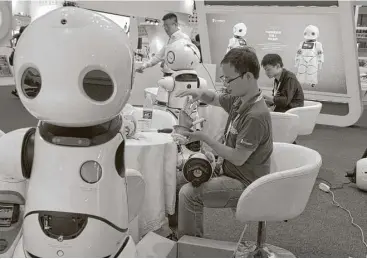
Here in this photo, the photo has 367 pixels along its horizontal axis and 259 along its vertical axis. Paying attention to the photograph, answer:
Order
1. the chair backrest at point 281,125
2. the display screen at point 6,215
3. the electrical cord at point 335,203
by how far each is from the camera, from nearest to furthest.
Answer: the display screen at point 6,215 < the electrical cord at point 335,203 < the chair backrest at point 281,125

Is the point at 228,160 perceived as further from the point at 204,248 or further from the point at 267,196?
the point at 204,248

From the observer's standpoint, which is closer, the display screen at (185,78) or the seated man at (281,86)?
the display screen at (185,78)

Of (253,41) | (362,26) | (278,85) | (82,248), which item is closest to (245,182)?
(82,248)

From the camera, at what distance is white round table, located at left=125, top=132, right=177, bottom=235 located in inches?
98.2

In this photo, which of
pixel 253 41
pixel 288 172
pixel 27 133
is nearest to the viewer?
pixel 27 133

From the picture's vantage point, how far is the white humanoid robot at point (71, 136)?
1.29 metres

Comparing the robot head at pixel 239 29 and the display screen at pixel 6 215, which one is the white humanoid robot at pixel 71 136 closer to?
the display screen at pixel 6 215

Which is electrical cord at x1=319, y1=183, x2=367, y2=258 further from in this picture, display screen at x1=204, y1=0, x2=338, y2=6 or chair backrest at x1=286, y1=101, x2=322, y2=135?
display screen at x1=204, y1=0, x2=338, y2=6

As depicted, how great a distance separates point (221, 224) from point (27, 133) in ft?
6.19

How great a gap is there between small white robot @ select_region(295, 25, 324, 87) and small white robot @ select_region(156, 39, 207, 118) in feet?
11.0

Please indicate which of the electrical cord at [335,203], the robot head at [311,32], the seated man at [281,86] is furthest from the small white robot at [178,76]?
the robot head at [311,32]

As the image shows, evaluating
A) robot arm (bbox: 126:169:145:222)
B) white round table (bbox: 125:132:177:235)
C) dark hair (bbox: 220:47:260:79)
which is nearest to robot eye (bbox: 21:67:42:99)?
robot arm (bbox: 126:169:145:222)

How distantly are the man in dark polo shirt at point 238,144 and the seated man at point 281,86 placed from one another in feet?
6.05

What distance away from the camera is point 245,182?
212 centimetres
